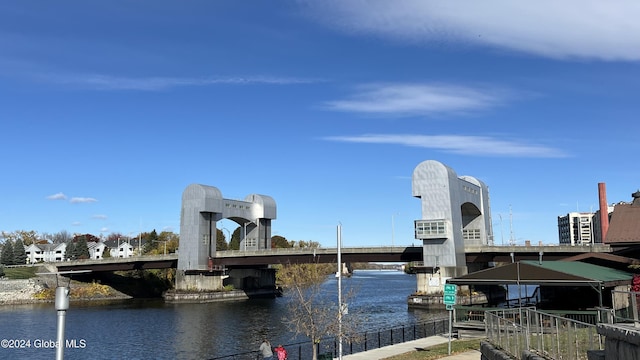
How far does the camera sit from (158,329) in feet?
192

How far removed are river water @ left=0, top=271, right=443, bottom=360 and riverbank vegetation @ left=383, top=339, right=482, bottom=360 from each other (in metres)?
11.9

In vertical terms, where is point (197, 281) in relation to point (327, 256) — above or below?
below

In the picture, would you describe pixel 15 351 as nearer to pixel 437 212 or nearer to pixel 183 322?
pixel 183 322

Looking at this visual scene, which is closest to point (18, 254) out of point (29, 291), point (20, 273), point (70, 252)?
point (70, 252)

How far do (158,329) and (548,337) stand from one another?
51450 millimetres

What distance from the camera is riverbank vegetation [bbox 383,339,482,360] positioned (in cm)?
2641

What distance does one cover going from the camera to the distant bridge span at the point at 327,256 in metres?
88.3

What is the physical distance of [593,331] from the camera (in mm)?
11617

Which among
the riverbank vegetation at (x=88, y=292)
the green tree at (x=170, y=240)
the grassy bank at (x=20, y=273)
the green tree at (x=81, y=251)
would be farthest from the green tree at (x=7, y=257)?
the riverbank vegetation at (x=88, y=292)

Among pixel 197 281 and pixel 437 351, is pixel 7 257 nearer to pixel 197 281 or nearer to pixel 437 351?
pixel 197 281

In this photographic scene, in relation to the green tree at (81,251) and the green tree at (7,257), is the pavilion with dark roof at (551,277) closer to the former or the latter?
the green tree at (7,257)

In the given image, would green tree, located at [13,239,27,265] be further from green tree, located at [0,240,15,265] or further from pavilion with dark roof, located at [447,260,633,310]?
pavilion with dark roof, located at [447,260,633,310]

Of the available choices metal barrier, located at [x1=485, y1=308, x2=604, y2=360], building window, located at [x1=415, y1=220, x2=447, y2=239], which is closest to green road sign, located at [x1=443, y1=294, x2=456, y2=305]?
metal barrier, located at [x1=485, y1=308, x2=604, y2=360]

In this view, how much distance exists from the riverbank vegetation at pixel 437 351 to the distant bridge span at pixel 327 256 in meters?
61.9
